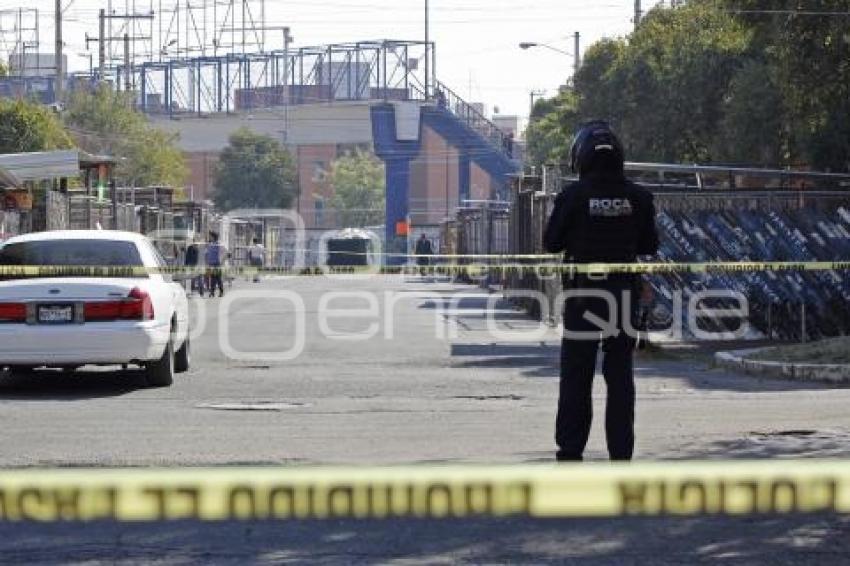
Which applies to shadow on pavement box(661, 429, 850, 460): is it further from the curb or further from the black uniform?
the curb

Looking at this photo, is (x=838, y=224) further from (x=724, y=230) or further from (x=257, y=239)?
(x=257, y=239)

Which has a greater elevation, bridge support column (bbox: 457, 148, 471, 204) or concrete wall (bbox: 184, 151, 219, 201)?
concrete wall (bbox: 184, 151, 219, 201)

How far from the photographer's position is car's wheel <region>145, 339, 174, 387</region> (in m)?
15.8

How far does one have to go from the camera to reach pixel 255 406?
14070 millimetres

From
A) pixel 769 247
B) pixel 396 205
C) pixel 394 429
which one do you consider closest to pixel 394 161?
pixel 396 205

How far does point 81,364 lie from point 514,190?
21.5 metres

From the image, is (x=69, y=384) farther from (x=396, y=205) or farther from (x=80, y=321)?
(x=396, y=205)

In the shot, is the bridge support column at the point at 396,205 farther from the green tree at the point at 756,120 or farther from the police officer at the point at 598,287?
the police officer at the point at 598,287

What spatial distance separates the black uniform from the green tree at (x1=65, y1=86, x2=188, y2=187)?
68446 millimetres

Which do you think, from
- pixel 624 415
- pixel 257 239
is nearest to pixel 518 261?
pixel 624 415

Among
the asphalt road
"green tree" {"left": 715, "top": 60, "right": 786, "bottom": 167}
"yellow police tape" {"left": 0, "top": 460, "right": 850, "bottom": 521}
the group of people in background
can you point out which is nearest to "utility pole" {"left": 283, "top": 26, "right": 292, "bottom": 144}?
the group of people in background

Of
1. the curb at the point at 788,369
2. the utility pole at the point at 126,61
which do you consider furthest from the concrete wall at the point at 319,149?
the curb at the point at 788,369

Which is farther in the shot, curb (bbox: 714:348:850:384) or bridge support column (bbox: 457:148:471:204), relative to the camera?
bridge support column (bbox: 457:148:471:204)

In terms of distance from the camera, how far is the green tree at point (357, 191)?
→ 134 meters
